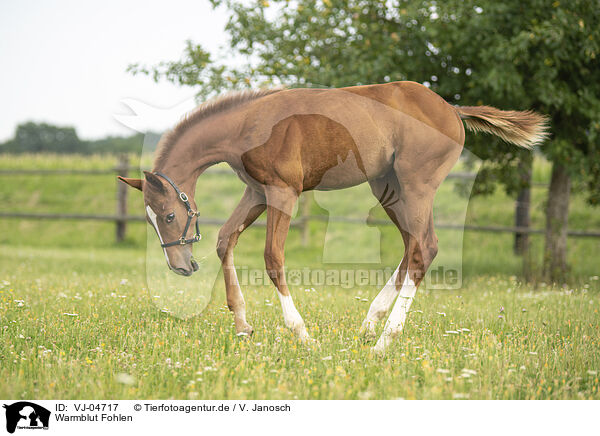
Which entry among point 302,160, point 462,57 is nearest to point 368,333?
point 302,160

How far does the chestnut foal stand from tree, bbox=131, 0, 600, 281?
9.31ft

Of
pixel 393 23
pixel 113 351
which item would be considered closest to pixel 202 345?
pixel 113 351

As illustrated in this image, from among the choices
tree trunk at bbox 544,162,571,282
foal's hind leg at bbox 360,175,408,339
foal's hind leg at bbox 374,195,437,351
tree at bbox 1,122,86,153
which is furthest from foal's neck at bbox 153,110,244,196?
tree at bbox 1,122,86,153

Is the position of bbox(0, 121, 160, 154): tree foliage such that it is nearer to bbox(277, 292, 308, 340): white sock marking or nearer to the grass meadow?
the grass meadow

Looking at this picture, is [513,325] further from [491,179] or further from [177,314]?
[491,179]

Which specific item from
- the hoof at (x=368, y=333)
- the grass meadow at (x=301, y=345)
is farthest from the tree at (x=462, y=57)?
the hoof at (x=368, y=333)

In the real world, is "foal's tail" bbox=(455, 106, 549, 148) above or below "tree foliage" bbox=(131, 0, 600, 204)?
below

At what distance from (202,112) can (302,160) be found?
93 centimetres

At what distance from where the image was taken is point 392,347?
13.5 feet

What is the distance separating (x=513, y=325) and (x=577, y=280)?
4430 mm

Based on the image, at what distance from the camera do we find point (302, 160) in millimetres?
4281

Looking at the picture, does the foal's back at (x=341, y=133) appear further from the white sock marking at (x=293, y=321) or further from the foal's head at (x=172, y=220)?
the white sock marking at (x=293, y=321)

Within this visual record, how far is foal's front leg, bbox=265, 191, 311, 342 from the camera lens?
413cm
